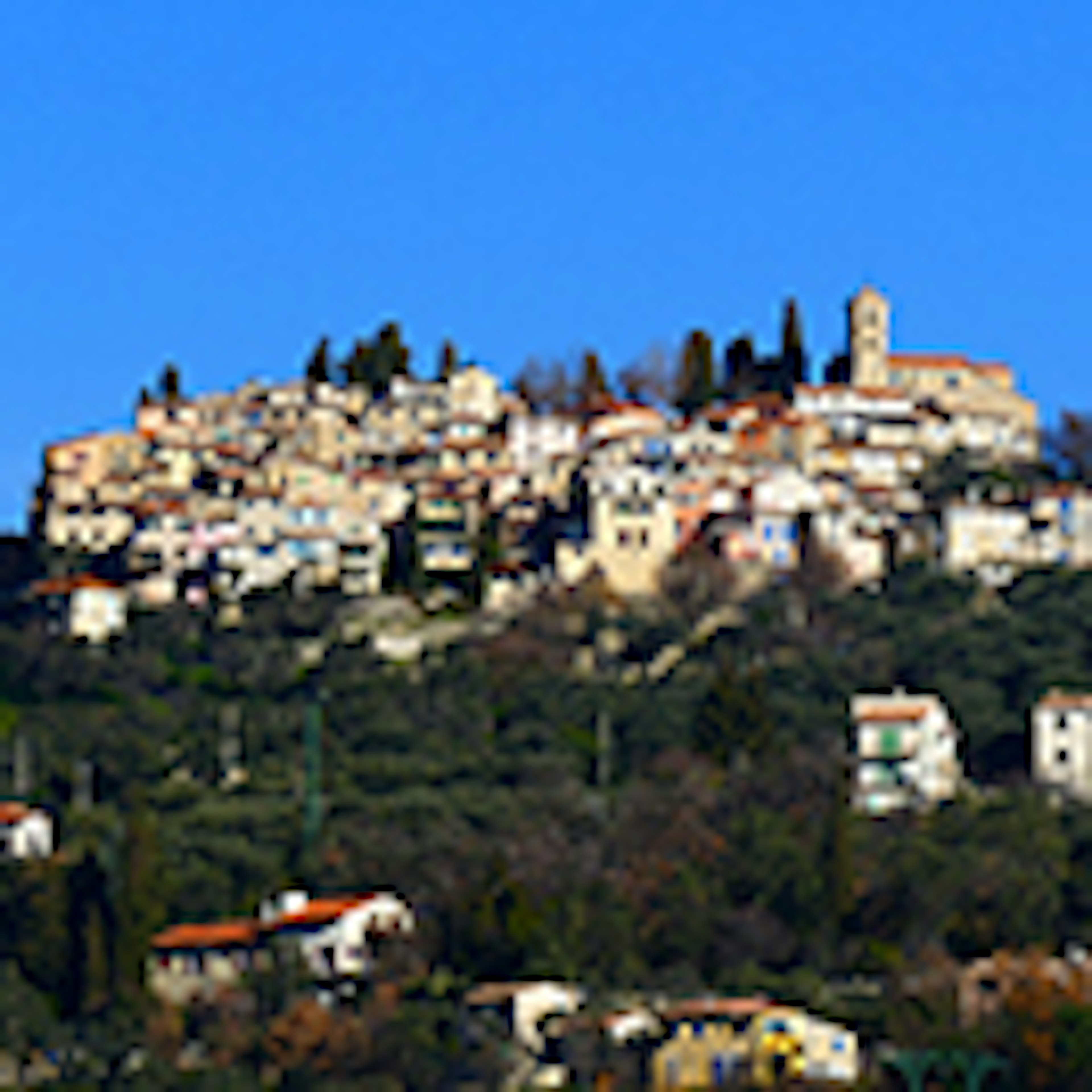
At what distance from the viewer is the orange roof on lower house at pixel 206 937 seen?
7531cm

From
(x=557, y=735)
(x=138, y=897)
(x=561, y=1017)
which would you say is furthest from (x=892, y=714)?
(x=138, y=897)

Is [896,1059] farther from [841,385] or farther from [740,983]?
[841,385]

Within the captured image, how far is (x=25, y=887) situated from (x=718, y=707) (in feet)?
60.4

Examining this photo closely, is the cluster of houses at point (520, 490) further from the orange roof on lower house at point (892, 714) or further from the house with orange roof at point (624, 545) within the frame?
the orange roof on lower house at point (892, 714)

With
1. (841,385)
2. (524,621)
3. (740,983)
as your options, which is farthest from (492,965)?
(841,385)

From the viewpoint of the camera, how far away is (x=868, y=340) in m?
122

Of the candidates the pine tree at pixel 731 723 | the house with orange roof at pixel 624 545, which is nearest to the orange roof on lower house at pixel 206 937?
the pine tree at pixel 731 723

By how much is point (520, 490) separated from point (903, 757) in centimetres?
2661

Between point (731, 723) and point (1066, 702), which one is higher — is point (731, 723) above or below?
below

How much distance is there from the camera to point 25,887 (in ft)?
251

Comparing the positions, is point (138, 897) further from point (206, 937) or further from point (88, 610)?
point (88, 610)

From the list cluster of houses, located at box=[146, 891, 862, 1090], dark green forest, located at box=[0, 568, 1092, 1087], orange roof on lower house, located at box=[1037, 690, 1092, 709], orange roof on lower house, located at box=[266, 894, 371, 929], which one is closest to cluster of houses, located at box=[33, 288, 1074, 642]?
dark green forest, located at box=[0, 568, 1092, 1087]

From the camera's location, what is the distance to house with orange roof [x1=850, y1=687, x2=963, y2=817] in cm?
8669

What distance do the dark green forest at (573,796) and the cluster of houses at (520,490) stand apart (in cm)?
303
